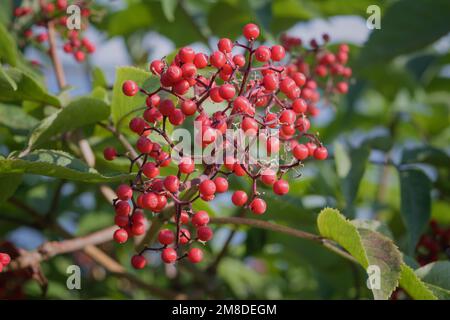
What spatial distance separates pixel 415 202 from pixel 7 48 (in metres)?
1.45

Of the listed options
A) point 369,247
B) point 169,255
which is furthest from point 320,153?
point 169,255

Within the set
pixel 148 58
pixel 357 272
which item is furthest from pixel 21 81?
pixel 148 58

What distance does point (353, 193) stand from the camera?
2316mm

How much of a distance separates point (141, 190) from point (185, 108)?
235 millimetres

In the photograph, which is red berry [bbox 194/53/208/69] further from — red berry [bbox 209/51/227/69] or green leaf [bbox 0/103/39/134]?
green leaf [bbox 0/103/39/134]

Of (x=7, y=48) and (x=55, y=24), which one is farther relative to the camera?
(x=55, y=24)

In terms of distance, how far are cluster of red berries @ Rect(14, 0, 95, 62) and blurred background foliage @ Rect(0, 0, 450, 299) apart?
97 millimetres

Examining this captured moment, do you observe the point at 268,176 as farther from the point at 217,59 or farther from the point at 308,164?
the point at 308,164

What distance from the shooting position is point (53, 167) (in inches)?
63.9

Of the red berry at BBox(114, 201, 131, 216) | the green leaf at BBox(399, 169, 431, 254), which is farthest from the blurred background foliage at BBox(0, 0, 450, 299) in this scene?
the red berry at BBox(114, 201, 131, 216)

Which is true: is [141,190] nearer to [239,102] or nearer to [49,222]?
[239,102]

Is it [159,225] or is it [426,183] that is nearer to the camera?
[159,225]

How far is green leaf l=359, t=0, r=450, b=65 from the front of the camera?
2.70 meters
